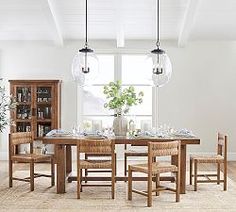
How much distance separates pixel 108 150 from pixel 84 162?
1.16 ft

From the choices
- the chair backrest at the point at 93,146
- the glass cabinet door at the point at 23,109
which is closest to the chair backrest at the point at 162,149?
the chair backrest at the point at 93,146

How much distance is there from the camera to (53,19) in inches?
332

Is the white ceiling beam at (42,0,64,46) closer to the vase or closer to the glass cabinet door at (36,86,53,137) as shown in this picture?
the glass cabinet door at (36,86,53,137)

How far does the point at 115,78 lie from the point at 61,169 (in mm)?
4057

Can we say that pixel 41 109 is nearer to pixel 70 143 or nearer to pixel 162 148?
pixel 70 143

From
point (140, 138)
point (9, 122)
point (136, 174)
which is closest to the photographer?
point (140, 138)

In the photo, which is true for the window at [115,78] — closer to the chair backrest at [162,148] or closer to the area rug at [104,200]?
the area rug at [104,200]

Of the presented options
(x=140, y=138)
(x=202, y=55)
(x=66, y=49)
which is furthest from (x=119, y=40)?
(x=140, y=138)

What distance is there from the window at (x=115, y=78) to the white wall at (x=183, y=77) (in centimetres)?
23

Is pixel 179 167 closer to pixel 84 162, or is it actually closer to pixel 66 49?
pixel 84 162

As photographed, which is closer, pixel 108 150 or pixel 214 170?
pixel 108 150

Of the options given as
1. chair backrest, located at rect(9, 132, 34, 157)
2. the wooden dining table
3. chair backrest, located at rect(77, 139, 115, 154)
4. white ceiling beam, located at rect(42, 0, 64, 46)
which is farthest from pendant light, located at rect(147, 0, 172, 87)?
white ceiling beam, located at rect(42, 0, 64, 46)

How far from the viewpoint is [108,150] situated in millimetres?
5898

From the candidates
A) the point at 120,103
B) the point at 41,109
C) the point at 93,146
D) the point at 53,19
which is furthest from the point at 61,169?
the point at 41,109
